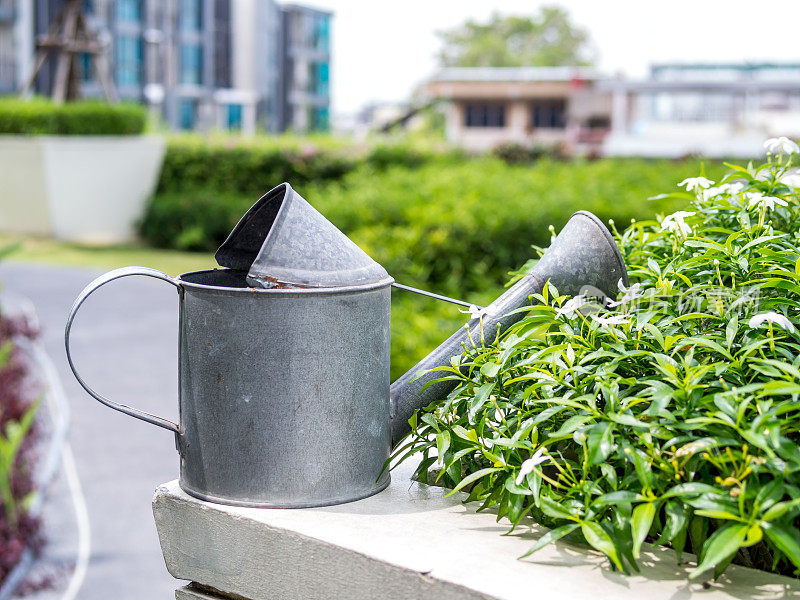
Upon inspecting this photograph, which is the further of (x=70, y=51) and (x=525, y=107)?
(x=525, y=107)

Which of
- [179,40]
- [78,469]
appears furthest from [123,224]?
[179,40]

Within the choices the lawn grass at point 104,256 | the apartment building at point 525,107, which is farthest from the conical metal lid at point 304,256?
the apartment building at point 525,107

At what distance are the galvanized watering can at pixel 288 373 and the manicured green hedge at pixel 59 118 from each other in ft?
43.5

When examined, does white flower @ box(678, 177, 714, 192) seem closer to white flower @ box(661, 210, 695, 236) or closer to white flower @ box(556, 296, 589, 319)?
white flower @ box(661, 210, 695, 236)

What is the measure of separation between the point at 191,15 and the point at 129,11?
166 inches

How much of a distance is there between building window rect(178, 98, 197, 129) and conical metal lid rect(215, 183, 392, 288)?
148 feet

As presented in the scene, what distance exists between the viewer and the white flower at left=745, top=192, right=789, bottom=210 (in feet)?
4.82

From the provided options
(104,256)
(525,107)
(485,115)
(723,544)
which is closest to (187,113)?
(485,115)

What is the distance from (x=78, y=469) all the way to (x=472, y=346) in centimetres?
399

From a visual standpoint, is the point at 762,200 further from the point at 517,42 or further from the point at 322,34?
the point at 517,42

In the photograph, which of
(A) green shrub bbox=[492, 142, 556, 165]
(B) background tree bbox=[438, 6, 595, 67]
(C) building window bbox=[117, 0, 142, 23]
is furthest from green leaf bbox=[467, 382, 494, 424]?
(B) background tree bbox=[438, 6, 595, 67]

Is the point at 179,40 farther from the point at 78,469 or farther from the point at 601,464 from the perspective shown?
the point at 601,464

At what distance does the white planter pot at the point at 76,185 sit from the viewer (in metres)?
13.2

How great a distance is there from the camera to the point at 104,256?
12367mm
